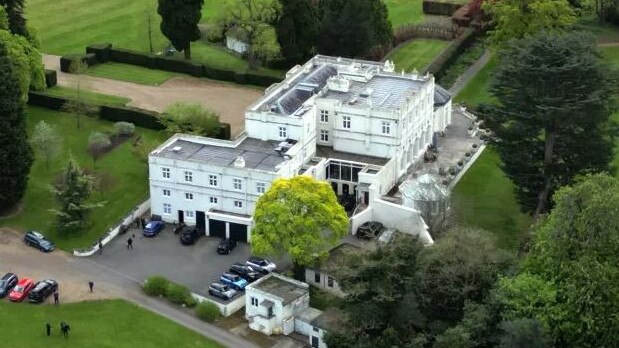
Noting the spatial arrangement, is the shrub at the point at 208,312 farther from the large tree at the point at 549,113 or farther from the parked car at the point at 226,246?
the large tree at the point at 549,113

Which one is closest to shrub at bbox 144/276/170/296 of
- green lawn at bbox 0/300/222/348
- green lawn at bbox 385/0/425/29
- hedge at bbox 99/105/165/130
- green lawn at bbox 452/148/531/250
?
green lawn at bbox 0/300/222/348

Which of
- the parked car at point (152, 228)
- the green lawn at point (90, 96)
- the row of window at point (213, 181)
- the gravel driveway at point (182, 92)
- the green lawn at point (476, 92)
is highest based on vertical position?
the row of window at point (213, 181)

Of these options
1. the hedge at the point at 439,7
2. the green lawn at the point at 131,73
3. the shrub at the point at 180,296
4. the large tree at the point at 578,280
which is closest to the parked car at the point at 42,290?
the shrub at the point at 180,296

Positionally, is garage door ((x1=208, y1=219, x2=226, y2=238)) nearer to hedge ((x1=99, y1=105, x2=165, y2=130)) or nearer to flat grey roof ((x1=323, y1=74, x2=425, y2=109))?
flat grey roof ((x1=323, y1=74, x2=425, y2=109))

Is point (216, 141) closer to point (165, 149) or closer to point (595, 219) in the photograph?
point (165, 149)

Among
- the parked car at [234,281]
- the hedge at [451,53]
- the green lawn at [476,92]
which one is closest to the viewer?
the parked car at [234,281]

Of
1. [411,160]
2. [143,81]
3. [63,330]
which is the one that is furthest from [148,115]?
[63,330]
